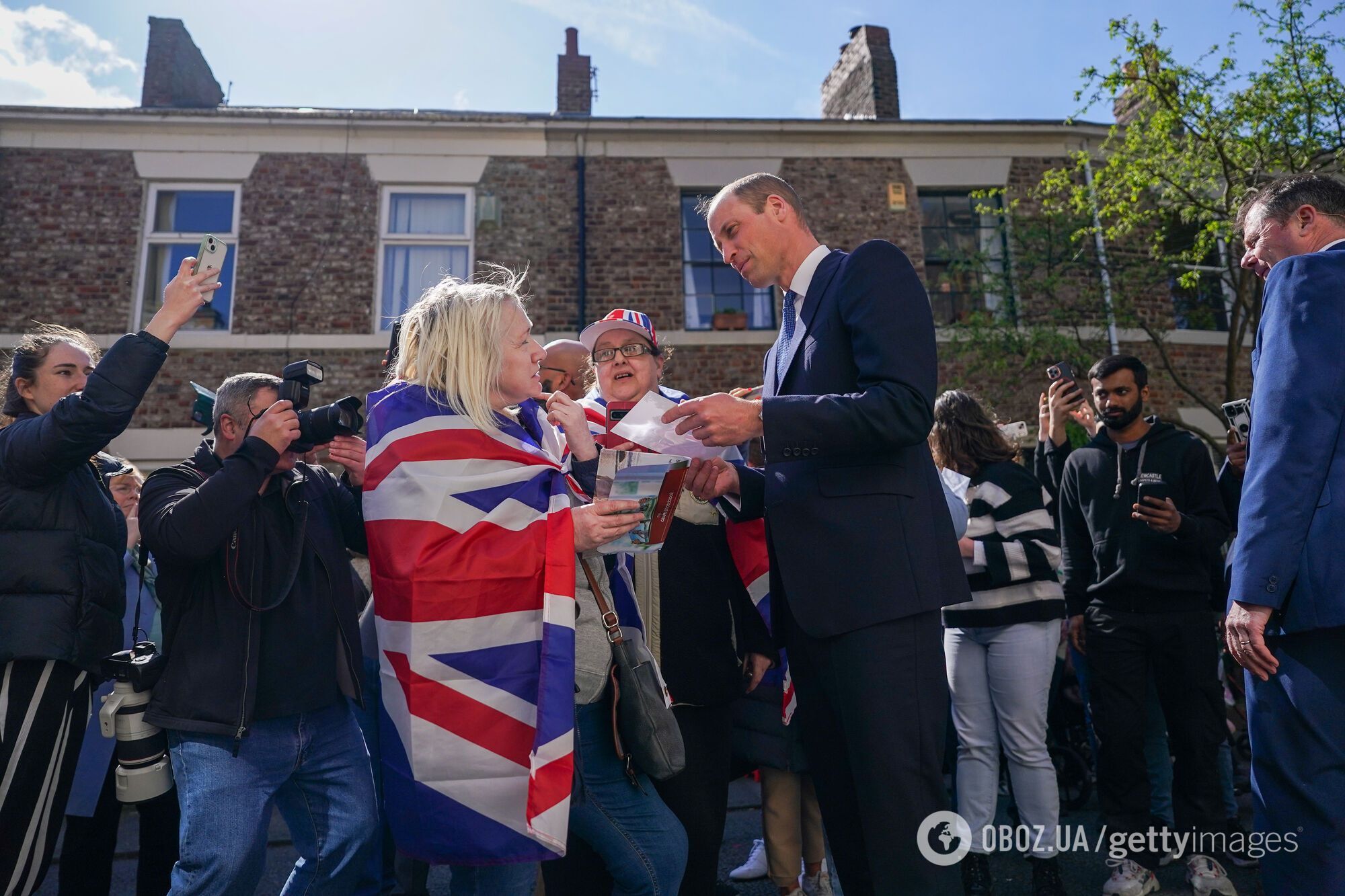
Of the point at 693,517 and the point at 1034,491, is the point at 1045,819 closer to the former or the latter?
the point at 1034,491

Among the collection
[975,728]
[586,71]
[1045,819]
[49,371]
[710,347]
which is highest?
[586,71]

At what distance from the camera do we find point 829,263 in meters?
2.32

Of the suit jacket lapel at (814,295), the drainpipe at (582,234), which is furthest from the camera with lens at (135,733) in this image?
the drainpipe at (582,234)

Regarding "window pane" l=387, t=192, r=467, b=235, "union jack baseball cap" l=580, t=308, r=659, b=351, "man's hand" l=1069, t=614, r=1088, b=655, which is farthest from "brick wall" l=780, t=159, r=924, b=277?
"union jack baseball cap" l=580, t=308, r=659, b=351

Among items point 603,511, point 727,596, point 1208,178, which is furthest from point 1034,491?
point 1208,178

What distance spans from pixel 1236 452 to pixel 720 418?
3.28m

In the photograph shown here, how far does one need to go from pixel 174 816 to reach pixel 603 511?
8.38 feet

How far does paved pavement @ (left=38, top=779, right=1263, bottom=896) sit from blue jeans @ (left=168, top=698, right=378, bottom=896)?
55.1 inches

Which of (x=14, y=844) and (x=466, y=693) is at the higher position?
(x=466, y=693)

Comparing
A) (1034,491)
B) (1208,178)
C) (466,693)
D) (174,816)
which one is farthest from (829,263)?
(1208,178)

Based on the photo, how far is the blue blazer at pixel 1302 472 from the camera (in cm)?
212

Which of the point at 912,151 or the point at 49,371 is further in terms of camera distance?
the point at 912,151

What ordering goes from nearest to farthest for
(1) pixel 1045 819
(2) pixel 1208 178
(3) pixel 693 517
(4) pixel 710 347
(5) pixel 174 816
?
(3) pixel 693 517 < (5) pixel 174 816 < (1) pixel 1045 819 < (2) pixel 1208 178 < (4) pixel 710 347

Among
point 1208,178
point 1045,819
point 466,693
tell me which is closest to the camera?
point 466,693
